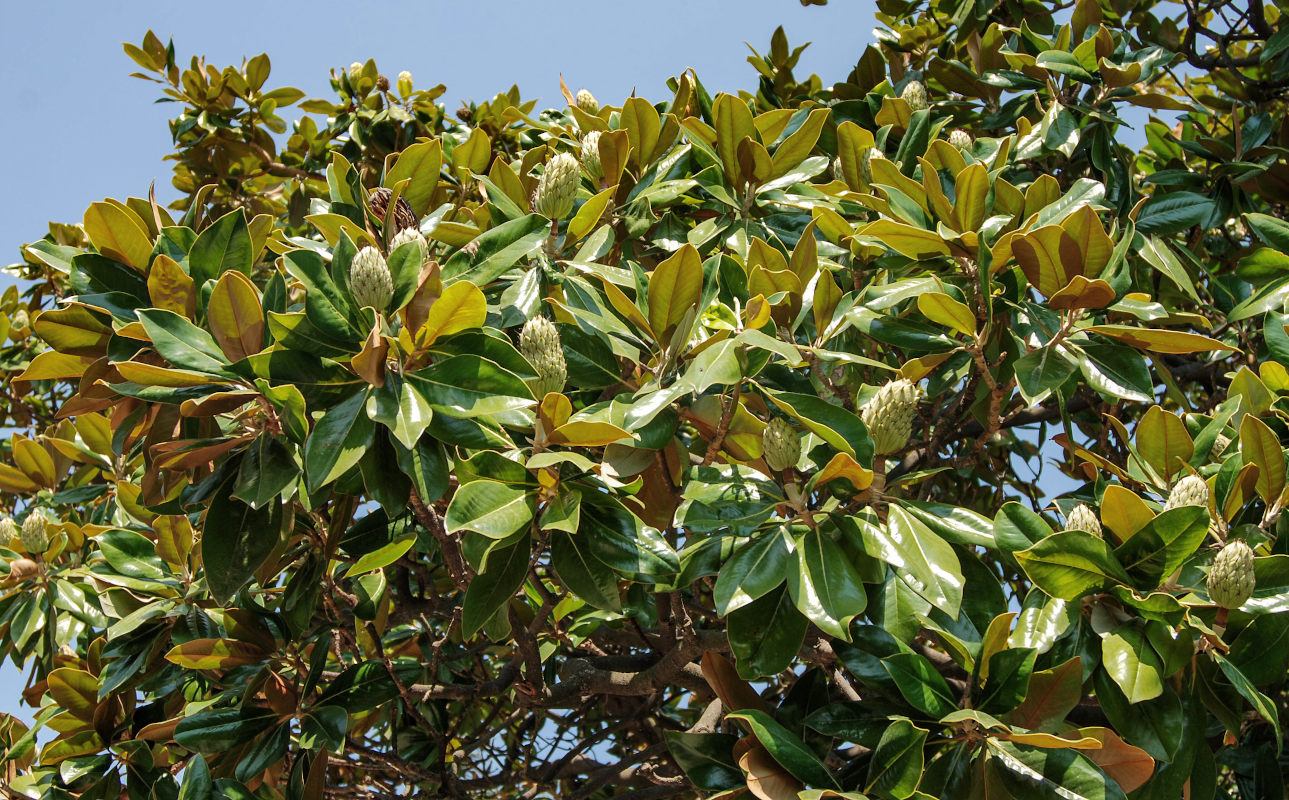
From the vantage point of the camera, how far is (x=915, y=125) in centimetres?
261

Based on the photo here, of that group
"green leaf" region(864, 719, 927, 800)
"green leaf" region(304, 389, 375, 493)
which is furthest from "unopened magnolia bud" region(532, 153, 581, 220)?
"green leaf" region(864, 719, 927, 800)

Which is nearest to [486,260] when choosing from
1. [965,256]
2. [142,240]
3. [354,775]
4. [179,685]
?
[142,240]

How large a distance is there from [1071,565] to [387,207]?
1451mm

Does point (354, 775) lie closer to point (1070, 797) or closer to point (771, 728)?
point (771, 728)

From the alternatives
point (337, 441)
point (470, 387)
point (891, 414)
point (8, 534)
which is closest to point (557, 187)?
point (470, 387)

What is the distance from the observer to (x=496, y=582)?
5.78 ft

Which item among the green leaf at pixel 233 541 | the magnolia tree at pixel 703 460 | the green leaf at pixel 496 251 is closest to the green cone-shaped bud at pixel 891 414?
the magnolia tree at pixel 703 460

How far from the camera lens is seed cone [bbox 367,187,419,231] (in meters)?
2.06

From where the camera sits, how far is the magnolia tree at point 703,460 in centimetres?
163

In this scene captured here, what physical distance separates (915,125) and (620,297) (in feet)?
4.07

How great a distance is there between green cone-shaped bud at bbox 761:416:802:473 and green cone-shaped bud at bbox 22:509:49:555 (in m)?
2.23

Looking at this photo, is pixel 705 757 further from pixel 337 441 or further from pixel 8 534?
pixel 8 534

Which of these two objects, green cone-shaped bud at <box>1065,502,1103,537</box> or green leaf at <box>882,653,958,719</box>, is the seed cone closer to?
green leaf at <box>882,653,958,719</box>

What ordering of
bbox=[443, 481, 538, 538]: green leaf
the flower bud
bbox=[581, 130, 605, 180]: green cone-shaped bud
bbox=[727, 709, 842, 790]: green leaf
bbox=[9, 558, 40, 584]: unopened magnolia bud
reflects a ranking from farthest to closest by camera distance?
the flower bud, bbox=[9, 558, 40, 584]: unopened magnolia bud, bbox=[581, 130, 605, 180]: green cone-shaped bud, bbox=[727, 709, 842, 790]: green leaf, bbox=[443, 481, 538, 538]: green leaf
